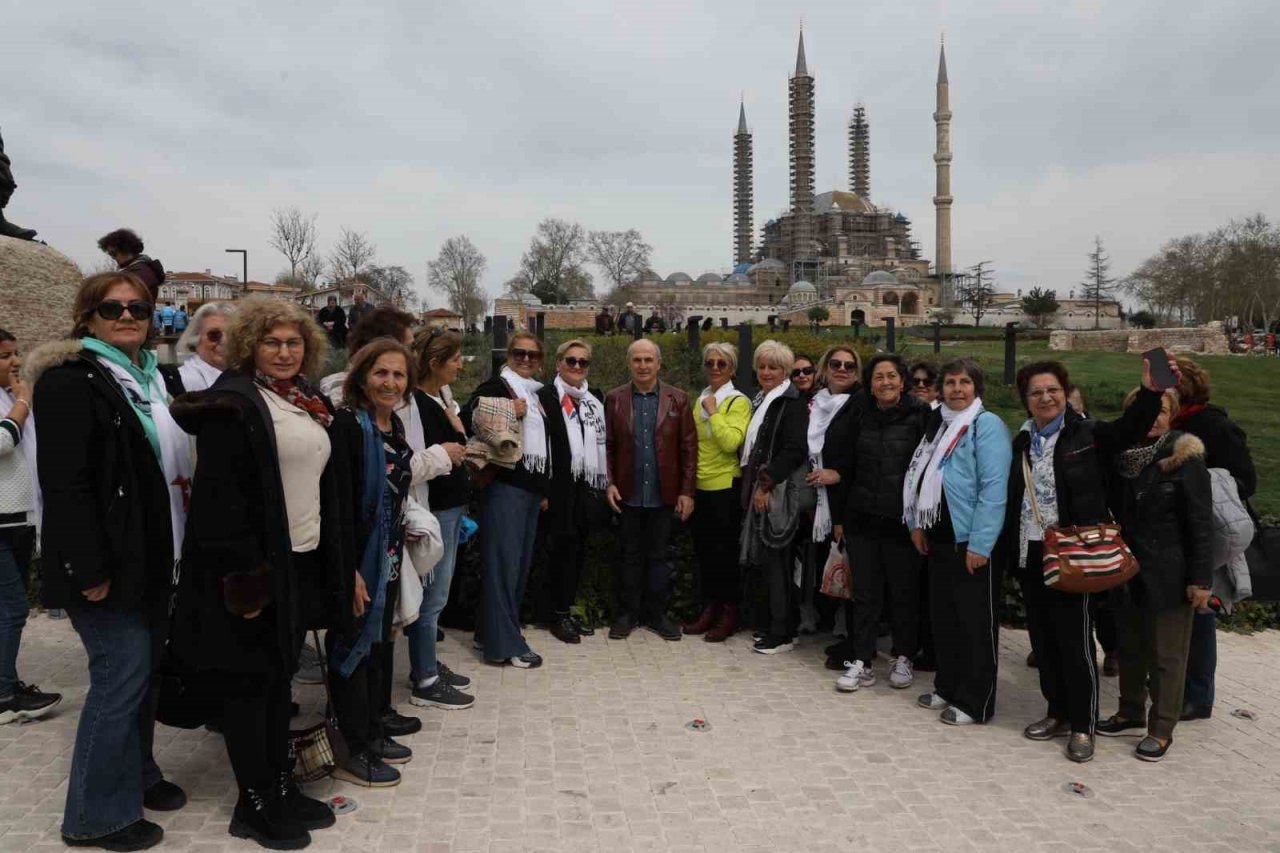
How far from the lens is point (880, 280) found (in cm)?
8162

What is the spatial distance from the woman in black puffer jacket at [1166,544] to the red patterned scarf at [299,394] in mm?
3522

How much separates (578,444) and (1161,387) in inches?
122

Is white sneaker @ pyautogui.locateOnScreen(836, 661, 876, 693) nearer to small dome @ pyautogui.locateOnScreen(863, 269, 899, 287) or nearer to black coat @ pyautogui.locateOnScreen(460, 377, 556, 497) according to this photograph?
black coat @ pyautogui.locateOnScreen(460, 377, 556, 497)

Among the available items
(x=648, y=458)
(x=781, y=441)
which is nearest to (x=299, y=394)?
(x=648, y=458)

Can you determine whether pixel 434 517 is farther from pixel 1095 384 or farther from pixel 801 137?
pixel 801 137

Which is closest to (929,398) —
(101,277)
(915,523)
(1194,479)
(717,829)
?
(915,523)

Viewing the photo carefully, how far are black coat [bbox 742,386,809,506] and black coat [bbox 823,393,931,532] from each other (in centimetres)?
37

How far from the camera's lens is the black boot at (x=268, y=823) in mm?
3045

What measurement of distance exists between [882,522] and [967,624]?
28.2 inches

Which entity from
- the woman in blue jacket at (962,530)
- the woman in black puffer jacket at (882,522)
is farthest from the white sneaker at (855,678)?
the woman in blue jacket at (962,530)

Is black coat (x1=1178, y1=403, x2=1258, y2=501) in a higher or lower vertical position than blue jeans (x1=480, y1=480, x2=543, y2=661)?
higher

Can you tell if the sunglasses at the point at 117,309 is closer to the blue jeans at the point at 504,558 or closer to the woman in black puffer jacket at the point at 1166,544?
the blue jeans at the point at 504,558

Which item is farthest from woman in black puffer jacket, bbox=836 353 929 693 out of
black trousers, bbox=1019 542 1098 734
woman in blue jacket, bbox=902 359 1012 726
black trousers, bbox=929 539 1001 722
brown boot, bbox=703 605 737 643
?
brown boot, bbox=703 605 737 643

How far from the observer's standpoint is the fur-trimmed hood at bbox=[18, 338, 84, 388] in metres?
2.85
